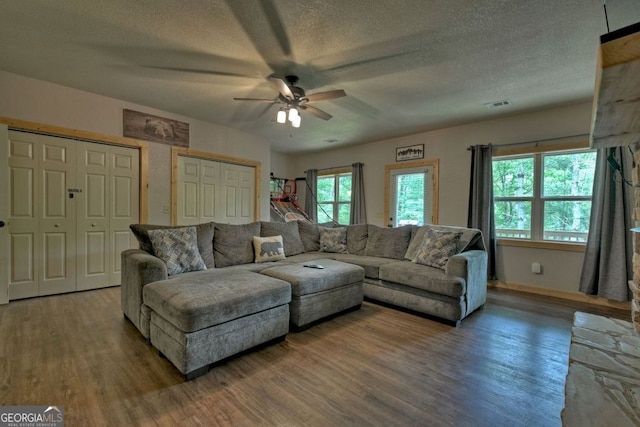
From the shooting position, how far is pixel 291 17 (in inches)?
84.9

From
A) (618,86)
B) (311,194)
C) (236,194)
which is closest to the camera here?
(618,86)

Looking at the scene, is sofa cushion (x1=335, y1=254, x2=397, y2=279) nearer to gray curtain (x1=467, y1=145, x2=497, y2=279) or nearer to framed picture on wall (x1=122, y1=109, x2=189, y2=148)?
gray curtain (x1=467, y1=145, x2=497, y2=279)

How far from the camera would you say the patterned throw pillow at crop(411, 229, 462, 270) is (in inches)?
126

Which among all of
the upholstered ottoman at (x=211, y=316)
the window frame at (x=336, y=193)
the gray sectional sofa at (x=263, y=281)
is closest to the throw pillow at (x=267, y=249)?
the gray sectional sofa at (x=263, y=281)

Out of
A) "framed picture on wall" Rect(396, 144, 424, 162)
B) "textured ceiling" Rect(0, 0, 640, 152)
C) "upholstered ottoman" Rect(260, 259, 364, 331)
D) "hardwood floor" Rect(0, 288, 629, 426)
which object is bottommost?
"hardwood floor" Rect(0, 288, 629, 426)

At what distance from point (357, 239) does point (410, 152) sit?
2224 mm

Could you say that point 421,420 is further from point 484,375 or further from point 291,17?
point 291,17

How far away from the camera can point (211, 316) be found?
192cm

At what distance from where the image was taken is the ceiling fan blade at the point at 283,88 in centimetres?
267

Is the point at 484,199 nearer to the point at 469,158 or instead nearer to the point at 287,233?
the point at 469,158

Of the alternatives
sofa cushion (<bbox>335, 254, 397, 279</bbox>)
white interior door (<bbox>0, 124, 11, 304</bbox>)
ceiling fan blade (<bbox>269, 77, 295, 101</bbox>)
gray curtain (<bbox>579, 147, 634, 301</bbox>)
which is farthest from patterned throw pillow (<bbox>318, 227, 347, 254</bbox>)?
white interior door (<bbox>0, 124, 11, 304</bbox>)

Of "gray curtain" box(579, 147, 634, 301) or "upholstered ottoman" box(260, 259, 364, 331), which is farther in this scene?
"gray curtain" box(579, 147, 634, 301)

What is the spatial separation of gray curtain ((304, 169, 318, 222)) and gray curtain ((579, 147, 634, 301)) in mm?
5163

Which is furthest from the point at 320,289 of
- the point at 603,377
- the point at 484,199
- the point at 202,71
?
the point at 484,199
